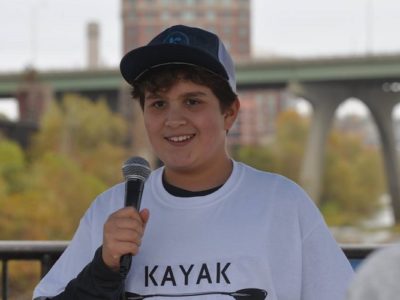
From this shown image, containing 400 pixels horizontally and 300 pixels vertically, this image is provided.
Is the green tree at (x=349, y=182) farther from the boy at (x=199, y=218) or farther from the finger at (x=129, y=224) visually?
the finger at (x=129, y=224)

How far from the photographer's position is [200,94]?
1.55 meters

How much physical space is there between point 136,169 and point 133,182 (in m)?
0.04

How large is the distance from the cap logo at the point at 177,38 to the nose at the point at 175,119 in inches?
5.2

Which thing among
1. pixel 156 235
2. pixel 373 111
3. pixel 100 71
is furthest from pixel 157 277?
pixel 100 71

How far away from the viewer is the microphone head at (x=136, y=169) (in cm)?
152

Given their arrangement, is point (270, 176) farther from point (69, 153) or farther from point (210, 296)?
point (69, 153)

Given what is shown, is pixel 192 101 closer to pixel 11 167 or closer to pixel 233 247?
pixel 233 247

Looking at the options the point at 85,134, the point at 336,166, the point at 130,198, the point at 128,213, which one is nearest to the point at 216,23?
the point at 85,134

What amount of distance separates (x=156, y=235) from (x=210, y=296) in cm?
18

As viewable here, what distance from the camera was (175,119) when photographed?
1536mm

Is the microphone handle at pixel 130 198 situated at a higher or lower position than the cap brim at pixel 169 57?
lower

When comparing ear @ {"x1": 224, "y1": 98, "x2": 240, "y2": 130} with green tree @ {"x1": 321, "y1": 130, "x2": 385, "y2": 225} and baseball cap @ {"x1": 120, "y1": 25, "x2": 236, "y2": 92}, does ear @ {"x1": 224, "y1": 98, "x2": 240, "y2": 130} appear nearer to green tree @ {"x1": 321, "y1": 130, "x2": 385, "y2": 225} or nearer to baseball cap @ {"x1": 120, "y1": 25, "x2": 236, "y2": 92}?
baseball cap @ {"x1": 120, "y1": 25, "x2": 236, "y2": 92}

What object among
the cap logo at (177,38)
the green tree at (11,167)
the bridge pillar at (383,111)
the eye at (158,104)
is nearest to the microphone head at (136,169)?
the eye at (158,104)

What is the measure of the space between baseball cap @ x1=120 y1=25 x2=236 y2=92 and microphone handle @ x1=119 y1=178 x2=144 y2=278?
231 millimetres
